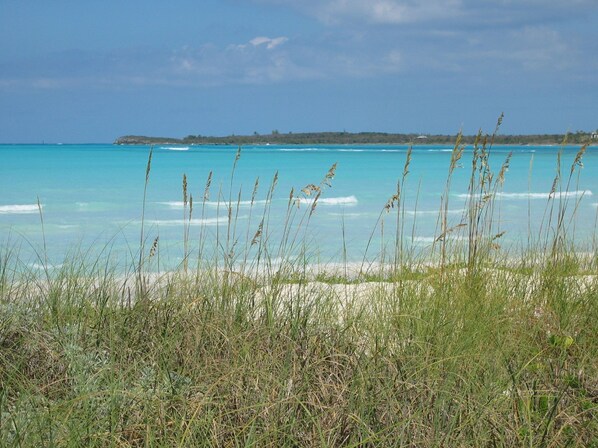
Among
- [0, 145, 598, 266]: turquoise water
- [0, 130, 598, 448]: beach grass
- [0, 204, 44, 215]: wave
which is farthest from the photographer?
[0, 204, 44, 215]: wave

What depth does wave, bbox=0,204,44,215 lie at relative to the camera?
1652 cm

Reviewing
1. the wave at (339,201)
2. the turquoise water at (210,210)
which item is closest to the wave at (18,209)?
the turquoise water at (210,210)

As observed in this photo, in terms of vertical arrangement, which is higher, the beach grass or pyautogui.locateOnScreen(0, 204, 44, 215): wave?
the beach grass

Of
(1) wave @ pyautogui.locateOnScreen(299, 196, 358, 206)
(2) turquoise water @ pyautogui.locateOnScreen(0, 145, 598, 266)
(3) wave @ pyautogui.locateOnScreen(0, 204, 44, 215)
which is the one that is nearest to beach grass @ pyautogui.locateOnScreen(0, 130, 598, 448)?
(2) turquoise water @ pyautogui.locateOnScreen(0, 145, 598, 266)

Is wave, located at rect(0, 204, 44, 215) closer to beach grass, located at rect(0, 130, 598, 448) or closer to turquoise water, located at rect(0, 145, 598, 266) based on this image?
turquoise water, located at rect(0, 145, 598, 266)

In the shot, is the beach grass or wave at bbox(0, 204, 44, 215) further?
wave at bbox(0, 204, 44, 215)

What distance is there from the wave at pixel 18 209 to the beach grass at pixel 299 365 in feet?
44.7

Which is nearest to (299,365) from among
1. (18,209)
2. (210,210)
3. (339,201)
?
(210,210)

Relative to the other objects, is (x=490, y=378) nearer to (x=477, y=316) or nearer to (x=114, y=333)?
(x=477, y=316)

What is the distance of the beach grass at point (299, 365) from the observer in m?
2.24

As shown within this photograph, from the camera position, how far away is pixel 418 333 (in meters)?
3.03

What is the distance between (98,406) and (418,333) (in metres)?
1.33

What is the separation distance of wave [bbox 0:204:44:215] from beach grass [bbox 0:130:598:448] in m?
13.6

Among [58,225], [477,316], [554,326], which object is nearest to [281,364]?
[477,316]
